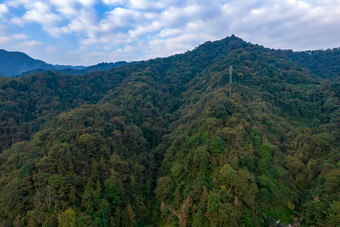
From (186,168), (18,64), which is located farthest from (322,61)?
(18,64)

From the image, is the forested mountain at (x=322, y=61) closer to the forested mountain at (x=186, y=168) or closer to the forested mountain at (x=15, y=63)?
the forested mountain at (x=186, y=168)

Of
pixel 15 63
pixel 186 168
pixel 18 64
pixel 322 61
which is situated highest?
pixel 15 63

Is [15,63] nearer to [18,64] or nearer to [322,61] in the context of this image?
[18,64]

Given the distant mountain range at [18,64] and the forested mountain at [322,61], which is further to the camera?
the distant mountain range at [18,64]

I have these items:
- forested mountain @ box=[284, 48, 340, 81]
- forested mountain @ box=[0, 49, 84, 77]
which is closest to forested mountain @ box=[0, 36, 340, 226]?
forested mountain @ box=[284, 48, 340, 81]

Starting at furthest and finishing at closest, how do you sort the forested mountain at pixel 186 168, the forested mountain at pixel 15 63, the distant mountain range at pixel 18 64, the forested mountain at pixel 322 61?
1. the forested mountain at pixel 15 63
2. the distant mountain range at pixel 18 64
3. the forested mountain at pixel 322 61
4. the forested mountain at pixel 186 168

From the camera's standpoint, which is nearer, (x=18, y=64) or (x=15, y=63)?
(x=15, y=63)

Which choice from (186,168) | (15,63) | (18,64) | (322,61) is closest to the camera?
(186,168)

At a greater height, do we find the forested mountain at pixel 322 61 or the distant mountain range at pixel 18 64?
the distant mountain range at pixel 18 64

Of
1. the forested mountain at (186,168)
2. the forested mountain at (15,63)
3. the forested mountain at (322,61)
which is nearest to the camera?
the forested mountain at (186,168)

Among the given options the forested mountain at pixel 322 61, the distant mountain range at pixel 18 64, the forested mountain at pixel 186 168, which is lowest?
the forested mountain at pixel 186 168

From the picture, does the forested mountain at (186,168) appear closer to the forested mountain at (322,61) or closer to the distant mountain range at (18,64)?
the forested mountain at (322,61)

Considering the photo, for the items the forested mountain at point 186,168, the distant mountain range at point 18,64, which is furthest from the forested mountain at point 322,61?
the distant mountain range at point 18,64

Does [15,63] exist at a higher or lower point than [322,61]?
higher
